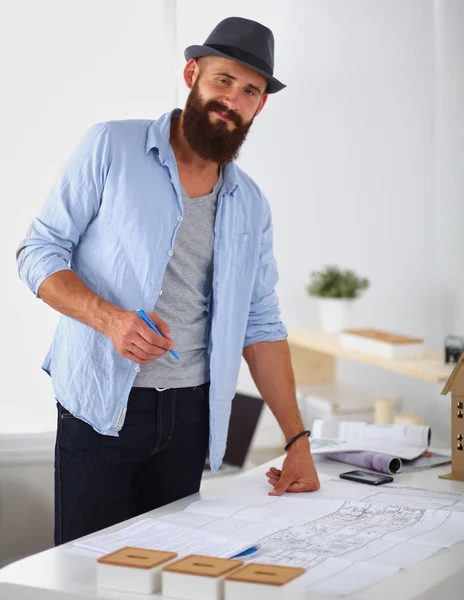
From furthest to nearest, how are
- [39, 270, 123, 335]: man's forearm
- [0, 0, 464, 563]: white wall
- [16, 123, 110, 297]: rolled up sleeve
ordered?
[0, 0, 464, 563]: white wall
[16, 123, 110, 297]: rolled up sleeve
[39, 270, 123, 335]: man's forearm

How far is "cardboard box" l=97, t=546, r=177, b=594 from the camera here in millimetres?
1230

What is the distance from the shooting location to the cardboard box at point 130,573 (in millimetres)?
1230

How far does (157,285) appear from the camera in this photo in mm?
1852

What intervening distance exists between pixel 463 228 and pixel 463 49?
0.88m

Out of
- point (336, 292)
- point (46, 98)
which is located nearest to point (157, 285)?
point (46, 98)

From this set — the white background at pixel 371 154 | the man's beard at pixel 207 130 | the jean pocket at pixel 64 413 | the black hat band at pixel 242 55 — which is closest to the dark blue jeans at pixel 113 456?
the jean pocket at pixel 64 413

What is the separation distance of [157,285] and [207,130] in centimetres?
38

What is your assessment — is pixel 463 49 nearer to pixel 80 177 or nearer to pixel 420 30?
pixel 420 30

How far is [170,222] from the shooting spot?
188 cm

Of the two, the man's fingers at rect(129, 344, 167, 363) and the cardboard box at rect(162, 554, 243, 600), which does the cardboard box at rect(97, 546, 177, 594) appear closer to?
the cardboard box at rect(162, 554, 243, 600)

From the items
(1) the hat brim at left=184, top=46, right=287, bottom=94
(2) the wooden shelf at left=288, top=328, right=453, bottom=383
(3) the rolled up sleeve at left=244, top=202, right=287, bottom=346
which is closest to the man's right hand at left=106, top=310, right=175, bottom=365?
(3) the rolled up sleeve at left=244, top=202, right=287, bottom=346

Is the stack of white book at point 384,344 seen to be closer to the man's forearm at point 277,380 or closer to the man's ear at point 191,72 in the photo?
the man's forearm at point 277,380

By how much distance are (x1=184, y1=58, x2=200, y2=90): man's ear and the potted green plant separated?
1.98 meters

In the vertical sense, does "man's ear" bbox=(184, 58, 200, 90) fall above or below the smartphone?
above
